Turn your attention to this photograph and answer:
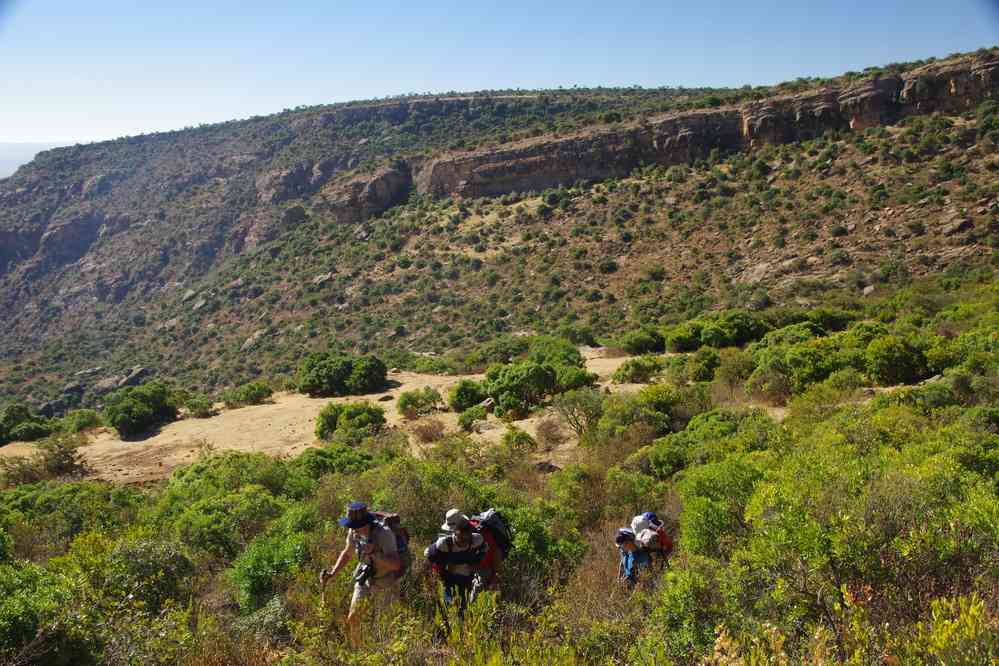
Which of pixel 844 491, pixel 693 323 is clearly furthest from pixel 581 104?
pixel 844 491

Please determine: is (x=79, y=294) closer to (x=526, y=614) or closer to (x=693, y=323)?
(x=693, y=323)

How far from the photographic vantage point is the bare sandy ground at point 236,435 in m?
14.7

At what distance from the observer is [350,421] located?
1527cm

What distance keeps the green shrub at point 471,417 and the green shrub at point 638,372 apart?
143 inches

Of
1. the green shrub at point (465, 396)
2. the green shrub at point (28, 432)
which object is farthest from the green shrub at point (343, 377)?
the green shrub at point (28, 432)

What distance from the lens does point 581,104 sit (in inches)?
2418

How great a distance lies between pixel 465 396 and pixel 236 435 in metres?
6.20

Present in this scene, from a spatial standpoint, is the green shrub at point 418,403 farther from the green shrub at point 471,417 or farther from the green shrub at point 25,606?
the green shrub at point 25,606

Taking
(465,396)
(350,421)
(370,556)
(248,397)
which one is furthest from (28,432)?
(370,556)

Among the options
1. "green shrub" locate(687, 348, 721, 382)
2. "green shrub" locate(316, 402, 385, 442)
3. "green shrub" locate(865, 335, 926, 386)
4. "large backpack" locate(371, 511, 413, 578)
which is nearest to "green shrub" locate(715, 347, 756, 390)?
"green shrub" locate(687, 348, 721, 382)

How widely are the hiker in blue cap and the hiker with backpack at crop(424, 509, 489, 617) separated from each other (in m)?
0.39

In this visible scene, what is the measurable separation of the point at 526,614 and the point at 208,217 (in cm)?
6452

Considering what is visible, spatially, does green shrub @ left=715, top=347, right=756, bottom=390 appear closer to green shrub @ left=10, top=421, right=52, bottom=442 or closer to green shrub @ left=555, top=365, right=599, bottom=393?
green shrub @ left=555, top=365, right=599, bottom=393

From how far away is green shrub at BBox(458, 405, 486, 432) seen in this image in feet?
49.0
